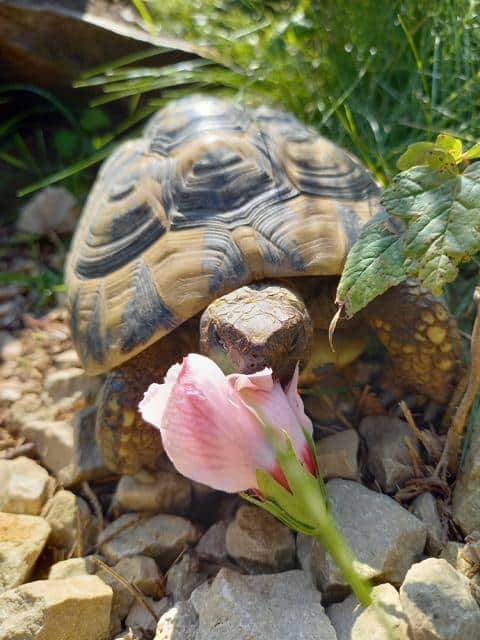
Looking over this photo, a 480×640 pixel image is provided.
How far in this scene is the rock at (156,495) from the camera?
1733 millimetres

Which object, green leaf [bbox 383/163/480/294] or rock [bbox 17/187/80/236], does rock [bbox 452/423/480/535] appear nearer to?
green leaf [bbox 383/163/480/294]

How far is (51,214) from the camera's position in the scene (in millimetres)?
3217

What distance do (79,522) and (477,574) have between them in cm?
91

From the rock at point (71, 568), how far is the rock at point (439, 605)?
0.75 meters

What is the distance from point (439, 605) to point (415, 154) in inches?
30.3

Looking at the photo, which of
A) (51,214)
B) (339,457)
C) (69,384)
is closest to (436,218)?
(339,457)

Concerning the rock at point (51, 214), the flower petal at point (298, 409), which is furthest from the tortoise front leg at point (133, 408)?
the rock at point (51, 214)

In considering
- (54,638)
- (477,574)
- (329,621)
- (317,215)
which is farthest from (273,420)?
(317,215)

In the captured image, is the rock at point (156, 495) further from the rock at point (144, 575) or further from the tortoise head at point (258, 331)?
the tortoise head at point (258, 331)

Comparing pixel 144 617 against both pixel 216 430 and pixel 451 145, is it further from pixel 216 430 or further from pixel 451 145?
pixel 451 145

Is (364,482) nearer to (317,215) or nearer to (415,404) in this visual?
(415,404)

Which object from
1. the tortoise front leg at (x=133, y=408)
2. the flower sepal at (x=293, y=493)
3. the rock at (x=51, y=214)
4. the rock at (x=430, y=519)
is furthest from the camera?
the rock at (x=51, y=214)

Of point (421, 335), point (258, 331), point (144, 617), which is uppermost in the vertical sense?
point (258, 331)

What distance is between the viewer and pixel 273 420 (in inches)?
45.9
